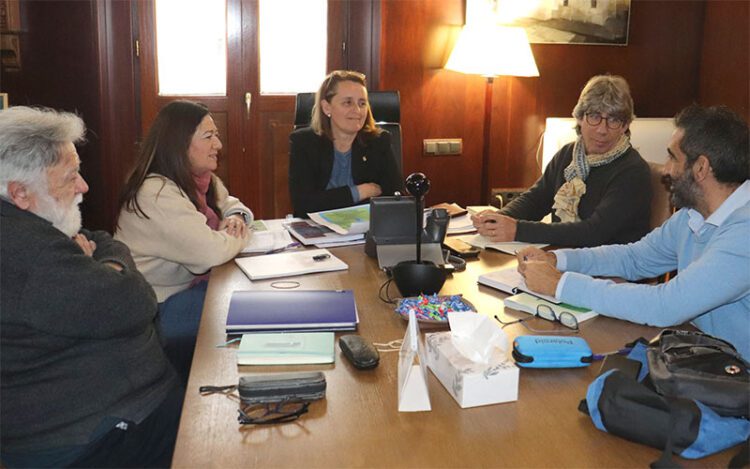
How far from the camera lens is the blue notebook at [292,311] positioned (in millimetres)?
1508

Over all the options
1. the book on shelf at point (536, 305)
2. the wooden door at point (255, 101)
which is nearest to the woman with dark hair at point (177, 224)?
the book on shelf at point (536, 305)

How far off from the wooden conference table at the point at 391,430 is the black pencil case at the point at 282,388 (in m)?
0.02

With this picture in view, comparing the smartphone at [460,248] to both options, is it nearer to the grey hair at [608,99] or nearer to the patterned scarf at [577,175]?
the patterned scarf at [577,175]

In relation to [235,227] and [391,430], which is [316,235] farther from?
[391,430]

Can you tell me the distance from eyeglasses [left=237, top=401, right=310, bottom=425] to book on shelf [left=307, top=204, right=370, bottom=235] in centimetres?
117

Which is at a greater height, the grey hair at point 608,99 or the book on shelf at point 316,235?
the grey hair at point 608,99

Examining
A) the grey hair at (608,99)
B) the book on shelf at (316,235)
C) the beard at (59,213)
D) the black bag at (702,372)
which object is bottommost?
the book on shelf at (316,235)

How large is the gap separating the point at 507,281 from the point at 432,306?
0.33 m

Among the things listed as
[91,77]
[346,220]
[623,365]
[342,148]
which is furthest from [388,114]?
[623,365]

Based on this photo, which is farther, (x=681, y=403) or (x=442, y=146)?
(x=442, y=146)

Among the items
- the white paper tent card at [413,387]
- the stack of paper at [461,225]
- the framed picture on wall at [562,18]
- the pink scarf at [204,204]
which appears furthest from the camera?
the framed picture on wall at [562,18]

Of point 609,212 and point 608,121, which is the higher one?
point 608,121

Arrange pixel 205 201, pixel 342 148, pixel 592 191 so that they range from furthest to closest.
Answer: pixel 342 148 → pixel 592 191 → pixel 205 201

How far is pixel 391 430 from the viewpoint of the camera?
3.71 feet
